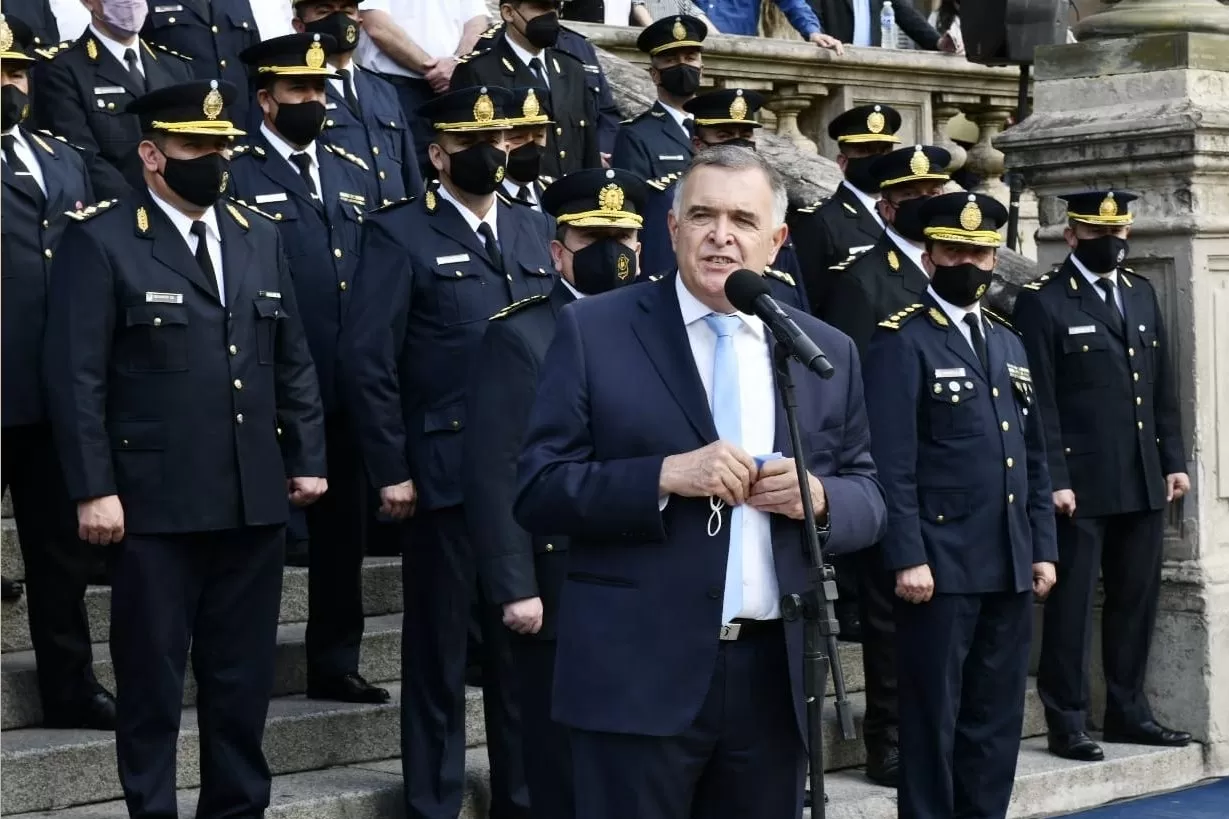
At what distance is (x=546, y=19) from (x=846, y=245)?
1.62 metres

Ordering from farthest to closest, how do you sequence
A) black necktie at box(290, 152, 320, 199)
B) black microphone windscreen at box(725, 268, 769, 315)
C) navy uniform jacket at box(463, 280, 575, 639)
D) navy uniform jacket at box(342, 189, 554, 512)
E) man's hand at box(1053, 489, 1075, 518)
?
1. man's hand at box(1053, 489, 1075, 518)
2. black necktie at box(290, 152, 320, 199)
3. navy uniform jacket at box(342, 189, 554, 512)
4. navy uniform jacket at box(463, 280, 575, 639)
5. black microphone windscreen at box(725, 268, 769, 315)

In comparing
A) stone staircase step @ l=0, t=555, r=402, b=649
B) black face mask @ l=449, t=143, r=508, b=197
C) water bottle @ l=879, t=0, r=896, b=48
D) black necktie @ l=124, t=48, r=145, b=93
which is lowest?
stone staircase step @ l=0, t=555, r=402, b=649

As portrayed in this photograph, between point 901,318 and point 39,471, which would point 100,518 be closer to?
point 39,471

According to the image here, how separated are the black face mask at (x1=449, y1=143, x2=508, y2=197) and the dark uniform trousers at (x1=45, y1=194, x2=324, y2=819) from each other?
0.91 meters

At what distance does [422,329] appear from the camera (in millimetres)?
6844

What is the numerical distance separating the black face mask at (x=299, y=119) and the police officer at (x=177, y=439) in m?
1.25

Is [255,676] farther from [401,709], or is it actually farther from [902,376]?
[902,376]

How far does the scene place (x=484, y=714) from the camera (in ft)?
22.6

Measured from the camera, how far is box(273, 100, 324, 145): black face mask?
7559 mm

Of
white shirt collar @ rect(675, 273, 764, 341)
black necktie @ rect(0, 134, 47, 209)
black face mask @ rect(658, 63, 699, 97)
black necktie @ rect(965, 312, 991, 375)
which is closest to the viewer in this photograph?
white shirt collar @ rect(675, 273, 764, 341)

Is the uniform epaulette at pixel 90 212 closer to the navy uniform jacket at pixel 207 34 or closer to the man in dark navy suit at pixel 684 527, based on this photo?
the man in dark navy suit at pixel 684 527

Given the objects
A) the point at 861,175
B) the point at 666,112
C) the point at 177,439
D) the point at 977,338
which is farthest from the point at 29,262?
the point at 666,112

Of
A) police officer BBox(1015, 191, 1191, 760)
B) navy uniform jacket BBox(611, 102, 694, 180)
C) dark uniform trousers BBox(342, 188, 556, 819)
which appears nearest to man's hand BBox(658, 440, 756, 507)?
dark uniform trousers BBox(342, 188, 556, 819)

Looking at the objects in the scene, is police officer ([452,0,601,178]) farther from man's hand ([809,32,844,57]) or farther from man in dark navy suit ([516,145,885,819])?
man in dark navy suit ([516,145,885,819])
